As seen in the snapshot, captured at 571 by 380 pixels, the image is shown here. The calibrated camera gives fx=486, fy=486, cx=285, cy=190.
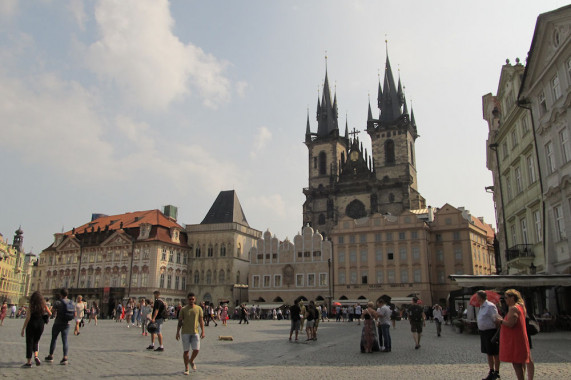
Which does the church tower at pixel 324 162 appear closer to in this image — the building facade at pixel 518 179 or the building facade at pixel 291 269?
the building facade at pixel 291 269

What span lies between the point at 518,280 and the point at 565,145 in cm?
573

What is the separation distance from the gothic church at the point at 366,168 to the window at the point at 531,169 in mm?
47630

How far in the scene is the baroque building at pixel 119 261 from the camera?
197ft

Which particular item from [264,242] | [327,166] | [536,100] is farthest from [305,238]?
[536,100]

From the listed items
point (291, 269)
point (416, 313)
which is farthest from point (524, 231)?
point (291, 269)

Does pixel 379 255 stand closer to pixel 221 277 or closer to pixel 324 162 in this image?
pixel 221 277

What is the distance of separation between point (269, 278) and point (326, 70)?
52.1m

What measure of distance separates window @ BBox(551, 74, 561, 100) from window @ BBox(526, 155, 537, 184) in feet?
12.3

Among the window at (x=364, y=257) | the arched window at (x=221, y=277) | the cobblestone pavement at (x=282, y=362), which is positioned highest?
the window at (x=364, y=257)

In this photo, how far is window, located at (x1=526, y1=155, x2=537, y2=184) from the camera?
23.0 meters

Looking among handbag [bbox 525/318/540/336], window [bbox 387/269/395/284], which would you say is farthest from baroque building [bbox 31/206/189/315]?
handbag [bbox 525/318/540/336]

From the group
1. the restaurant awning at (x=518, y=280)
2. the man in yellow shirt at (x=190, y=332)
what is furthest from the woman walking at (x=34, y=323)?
the restaurant awning at (x=518, y=280)

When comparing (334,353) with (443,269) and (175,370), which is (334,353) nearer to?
(175,370)

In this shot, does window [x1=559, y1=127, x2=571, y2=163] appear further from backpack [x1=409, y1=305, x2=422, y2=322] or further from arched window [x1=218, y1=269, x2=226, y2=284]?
arched window [x1=218, y1=269, x2=226, y2=284]
